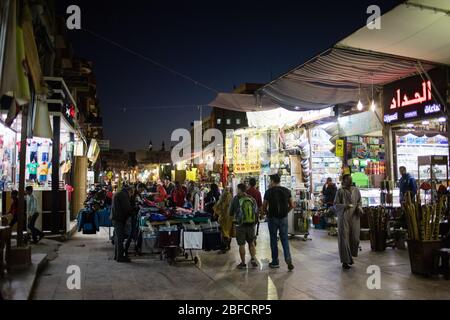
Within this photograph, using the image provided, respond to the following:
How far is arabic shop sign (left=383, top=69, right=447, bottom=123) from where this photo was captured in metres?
12.1

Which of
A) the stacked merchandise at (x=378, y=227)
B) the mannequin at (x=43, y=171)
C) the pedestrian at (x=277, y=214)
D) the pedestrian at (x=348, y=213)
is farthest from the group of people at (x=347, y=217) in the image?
the mannequin at (x=43, y=171)

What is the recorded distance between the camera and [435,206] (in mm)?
7699

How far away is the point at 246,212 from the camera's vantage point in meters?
8.94

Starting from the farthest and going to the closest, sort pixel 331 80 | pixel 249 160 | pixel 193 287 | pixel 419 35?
pixel 249 160 → pixel 331 80 → pixel 419 35 → pixel 193 287

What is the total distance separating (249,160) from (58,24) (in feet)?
38.7

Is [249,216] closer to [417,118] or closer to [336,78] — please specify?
[336,78]

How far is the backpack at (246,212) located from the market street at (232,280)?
998mm

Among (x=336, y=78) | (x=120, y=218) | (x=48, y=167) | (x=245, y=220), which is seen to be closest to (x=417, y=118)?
(x=336, y=78)

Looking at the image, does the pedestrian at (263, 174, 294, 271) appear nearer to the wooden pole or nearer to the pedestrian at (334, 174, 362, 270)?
the pedestrian at (334, 174, 362, 270)

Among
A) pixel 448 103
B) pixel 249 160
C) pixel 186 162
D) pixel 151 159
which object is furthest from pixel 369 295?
pixel 151 159

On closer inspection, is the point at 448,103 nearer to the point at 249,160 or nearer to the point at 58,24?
the point at 249,160

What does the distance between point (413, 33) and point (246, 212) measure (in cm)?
532

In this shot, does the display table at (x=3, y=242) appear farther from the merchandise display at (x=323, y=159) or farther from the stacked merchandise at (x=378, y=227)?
the merchandise display at (x=323, y=159)
